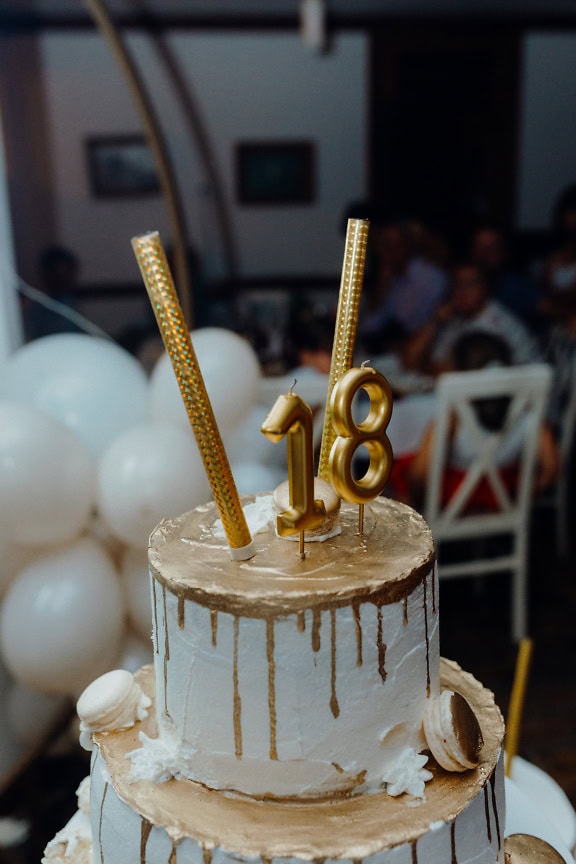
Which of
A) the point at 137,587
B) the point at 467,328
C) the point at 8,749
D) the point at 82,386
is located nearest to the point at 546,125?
the point at 467,328

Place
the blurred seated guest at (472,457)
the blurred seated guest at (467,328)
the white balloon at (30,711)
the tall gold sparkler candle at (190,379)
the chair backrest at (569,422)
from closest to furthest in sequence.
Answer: the tall gold sparkler candle at (190,379)
the white balloon at (30,711)
the blurred seated guest at (472,457)
the blurred seated guest at (467,328)
the chair backrest at (569,422)

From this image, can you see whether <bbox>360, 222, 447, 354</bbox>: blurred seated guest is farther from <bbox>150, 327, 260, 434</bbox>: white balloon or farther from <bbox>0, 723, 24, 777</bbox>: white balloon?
<bbox>0, 723, 24, 777</bbox>: white balloon

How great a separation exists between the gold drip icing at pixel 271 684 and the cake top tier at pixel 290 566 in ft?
0.07

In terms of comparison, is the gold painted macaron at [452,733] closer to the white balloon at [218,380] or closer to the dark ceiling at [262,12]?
the white balloon at [218,380]

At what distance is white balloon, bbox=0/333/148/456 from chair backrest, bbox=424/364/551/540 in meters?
1.33

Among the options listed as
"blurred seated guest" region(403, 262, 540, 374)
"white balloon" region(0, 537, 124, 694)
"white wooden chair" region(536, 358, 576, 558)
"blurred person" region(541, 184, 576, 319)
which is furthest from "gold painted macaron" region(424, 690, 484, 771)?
"blurred person" region(541, 184, 576, 319)

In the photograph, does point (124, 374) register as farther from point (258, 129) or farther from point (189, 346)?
point (258, 129)

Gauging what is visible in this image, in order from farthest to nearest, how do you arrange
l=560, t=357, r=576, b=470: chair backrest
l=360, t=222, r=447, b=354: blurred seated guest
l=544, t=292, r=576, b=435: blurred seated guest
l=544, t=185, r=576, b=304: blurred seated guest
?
l=360, t=222, r=447, b=354: blurred seated guest, l=544, t=185, r=576, b=304: blurred seated guest, l=544, t=292, r=576, b=435: blurred seated guest, l=560, t=357, r=576, b=470: chair backrest

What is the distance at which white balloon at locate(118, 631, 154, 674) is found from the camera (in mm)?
1777

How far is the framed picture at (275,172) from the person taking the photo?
17.7ft

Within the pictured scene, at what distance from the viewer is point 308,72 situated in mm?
5336

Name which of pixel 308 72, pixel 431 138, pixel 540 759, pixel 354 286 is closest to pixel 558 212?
pixel 431 138

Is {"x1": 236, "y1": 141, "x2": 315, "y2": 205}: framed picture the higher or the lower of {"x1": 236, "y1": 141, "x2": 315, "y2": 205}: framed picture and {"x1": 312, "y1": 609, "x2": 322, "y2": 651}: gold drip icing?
the higher

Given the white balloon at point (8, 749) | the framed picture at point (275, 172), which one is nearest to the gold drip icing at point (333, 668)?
the white balloon at point (8, 749)
